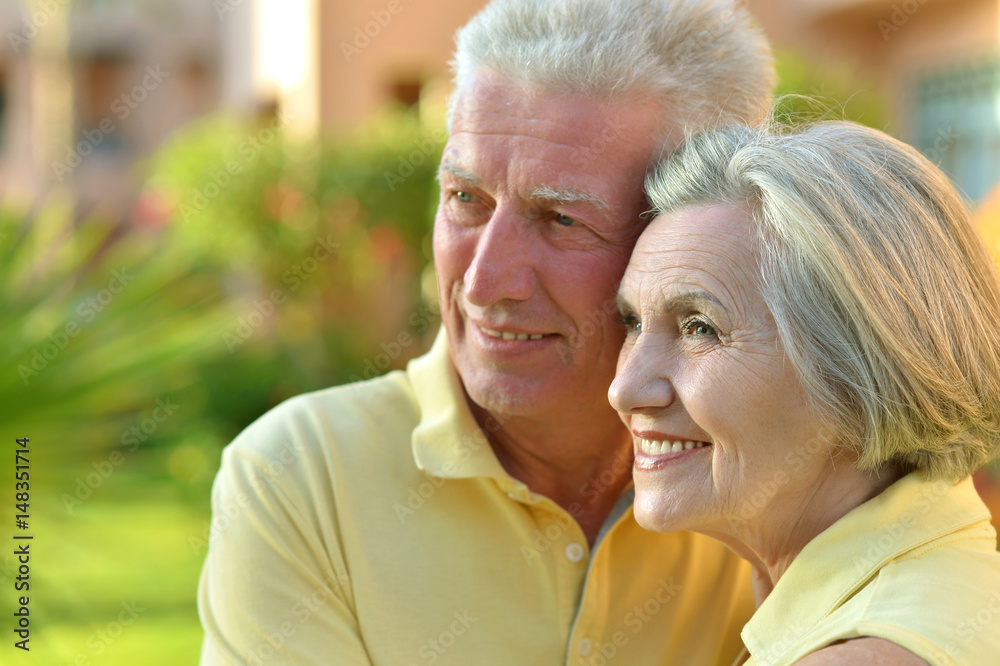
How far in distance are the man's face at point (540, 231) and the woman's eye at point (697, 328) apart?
11.7 inches

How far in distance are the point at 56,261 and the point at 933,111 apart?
8.24 m

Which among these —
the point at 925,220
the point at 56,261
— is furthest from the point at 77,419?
the point at 925,220

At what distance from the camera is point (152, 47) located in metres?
23.0

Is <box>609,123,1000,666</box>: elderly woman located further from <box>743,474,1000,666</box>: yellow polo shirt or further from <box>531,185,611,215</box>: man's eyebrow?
<box>531,185,611,215</box>: man's eyebrow

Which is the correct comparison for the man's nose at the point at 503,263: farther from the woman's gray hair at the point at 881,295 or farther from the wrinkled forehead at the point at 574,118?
the woman's gray hair at the point at 881,295

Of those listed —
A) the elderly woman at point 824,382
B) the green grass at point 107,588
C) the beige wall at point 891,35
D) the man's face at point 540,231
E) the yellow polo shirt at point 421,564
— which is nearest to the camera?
the elderly woman at point 824,382

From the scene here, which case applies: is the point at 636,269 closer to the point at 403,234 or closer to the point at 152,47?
the point at 403,234

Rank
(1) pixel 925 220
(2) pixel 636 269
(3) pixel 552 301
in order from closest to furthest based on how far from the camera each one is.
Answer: (1) pixel 925 220 < (2) pixel 636 269 < (3) pixel 552 301

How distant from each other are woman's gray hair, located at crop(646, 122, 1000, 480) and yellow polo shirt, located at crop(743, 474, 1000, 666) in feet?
0.28

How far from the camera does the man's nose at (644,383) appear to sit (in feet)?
5.98

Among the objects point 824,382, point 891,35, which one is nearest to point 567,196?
point 824,382

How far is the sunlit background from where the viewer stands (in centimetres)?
430

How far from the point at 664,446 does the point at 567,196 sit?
55cm

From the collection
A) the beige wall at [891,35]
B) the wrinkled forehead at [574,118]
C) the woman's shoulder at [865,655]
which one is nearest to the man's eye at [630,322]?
the wrinkled forehead at [574,118]
